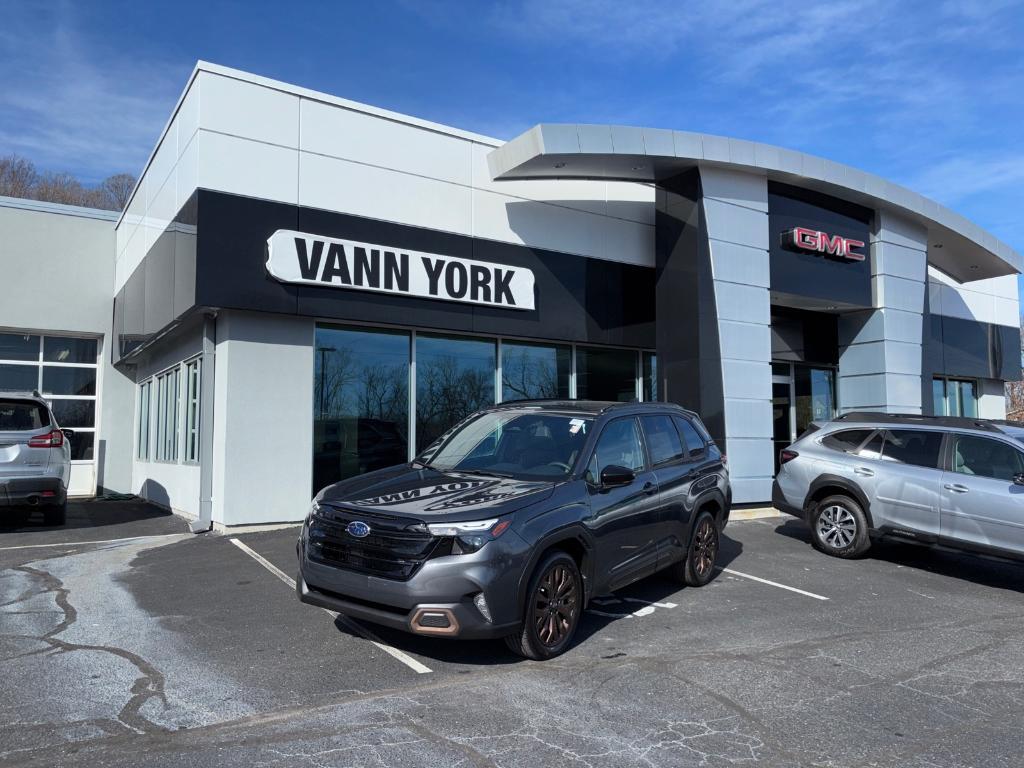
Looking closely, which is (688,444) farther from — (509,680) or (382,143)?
(382,143)

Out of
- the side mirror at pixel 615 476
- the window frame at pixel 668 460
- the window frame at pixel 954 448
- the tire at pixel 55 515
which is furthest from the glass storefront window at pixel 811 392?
the tire at pixel 55 515

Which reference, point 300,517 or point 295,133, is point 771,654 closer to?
point 300,517

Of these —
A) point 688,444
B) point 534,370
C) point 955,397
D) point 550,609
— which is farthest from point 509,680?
point 955,397

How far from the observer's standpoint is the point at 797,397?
58.2 ft

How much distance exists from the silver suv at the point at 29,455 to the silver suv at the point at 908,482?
9815 millimetres

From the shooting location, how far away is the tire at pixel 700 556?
7.39 m

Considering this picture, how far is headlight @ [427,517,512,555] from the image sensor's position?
4754 millimetres

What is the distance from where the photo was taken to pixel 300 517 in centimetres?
1077

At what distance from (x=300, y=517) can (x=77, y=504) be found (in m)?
7.11

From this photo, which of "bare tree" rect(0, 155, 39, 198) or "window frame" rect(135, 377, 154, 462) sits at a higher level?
"bare tree" rect(0, 155, 39, 198)

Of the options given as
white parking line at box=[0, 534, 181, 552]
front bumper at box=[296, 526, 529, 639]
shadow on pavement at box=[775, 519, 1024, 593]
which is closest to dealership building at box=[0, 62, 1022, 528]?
white parking line at box=[0, 534, 181, 552]

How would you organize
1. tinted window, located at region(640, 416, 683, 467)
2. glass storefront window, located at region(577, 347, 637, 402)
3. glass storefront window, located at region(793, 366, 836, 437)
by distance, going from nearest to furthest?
tinted window, located at region(640, 416, 683, 467), glass storefront window, located at region(577, 347, 637, 402), glass storefront window, located at region(793, 366, 836, 437)

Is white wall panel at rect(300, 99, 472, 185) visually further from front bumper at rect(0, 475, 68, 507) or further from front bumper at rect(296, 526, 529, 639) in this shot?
front bumper at rect(296, 526, 529, 639)

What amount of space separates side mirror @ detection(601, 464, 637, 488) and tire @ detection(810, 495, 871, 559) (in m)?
4.93
